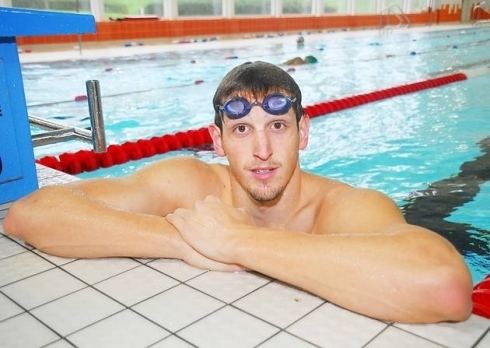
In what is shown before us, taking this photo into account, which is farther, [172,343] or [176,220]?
[176,220]

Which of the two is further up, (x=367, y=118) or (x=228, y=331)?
(x=228, y=331)

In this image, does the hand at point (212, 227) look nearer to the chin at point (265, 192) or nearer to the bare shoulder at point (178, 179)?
the chin at point (265, 192)

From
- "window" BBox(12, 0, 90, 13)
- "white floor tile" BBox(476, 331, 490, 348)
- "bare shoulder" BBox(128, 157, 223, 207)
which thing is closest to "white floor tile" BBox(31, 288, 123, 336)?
"bare shoulder" BBox(128, 157, 223, 207)

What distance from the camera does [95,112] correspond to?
3.20 m

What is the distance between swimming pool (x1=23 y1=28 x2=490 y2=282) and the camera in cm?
425

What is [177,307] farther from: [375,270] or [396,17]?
[396,17]

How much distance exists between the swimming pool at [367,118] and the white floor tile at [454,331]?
1811 mm

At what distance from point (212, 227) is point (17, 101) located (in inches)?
63.5

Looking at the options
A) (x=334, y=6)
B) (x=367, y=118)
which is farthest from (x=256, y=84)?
(x=334, y=6)

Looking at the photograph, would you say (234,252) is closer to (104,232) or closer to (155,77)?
(104,232)

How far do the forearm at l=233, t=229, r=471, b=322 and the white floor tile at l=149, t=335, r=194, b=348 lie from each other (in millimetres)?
350

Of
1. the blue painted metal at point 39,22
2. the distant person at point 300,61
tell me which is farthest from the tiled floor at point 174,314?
the distant person at point 300,61

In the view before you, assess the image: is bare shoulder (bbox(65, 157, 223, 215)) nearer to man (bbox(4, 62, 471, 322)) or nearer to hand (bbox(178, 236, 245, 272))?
man (bbox(4, 62, 471, 322))

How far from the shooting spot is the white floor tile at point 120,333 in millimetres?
1399
